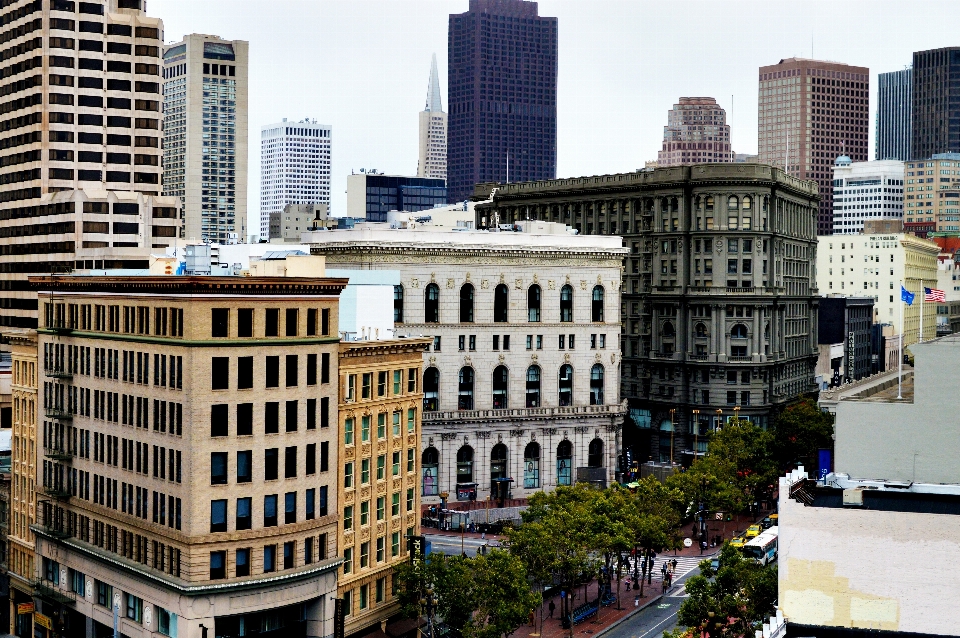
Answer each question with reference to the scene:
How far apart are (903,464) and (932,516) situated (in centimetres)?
673

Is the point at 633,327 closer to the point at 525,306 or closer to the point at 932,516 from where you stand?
the point at 525,306

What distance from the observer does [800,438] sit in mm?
155750

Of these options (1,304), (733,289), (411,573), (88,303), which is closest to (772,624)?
(411,573)

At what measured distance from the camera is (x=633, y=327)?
19000 centimetres

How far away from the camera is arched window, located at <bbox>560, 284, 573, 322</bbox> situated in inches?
6068

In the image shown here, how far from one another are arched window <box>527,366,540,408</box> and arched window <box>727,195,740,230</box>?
43.0 metres

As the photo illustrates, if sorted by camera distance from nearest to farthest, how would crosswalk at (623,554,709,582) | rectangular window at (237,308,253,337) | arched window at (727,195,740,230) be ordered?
rectangular window at (237,308,253,337), crosswalk at (623,554,709,582), arched window at (727,195,740,230)

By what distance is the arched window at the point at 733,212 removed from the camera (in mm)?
180125

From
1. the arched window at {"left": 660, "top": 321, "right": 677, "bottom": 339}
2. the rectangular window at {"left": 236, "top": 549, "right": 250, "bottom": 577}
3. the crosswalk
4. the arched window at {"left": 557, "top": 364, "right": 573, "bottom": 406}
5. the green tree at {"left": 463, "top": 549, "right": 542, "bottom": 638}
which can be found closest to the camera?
the rectangular window at {"left": 236, "top": 549, "right": 250, "bottom": 577}

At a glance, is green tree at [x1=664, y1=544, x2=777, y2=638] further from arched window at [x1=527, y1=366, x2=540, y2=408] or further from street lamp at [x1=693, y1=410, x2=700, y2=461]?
street lamp at [x1=693, y1=410, x2=700, y2=461]

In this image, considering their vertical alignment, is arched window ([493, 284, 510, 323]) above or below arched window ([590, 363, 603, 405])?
above

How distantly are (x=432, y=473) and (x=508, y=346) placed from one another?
16926 mm

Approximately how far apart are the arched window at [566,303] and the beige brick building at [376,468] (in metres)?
53.8

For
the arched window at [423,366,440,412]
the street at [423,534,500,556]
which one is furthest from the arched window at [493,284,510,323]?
the street at [423,534,500,556]
